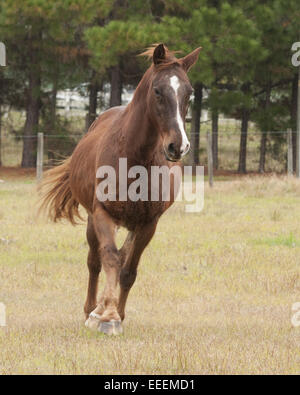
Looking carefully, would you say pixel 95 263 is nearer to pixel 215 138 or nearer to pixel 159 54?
pixel 159 54

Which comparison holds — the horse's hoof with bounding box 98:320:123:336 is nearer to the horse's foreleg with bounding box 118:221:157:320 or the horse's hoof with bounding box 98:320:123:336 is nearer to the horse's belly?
the horse's foreleg with bounding box 118:221:157:320

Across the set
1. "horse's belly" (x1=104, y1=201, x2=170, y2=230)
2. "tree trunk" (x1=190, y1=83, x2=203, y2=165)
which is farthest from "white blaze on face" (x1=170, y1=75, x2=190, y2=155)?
"tree trunk" (x1=190, y1=83, x2=203, y2=165)

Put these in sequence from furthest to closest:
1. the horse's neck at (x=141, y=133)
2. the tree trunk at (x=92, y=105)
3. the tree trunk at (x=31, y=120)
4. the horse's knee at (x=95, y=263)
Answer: the tree trunk at (x=92, y=105) < the tree trunk at (x=31, y=120) < the horse's knee at (x=95, y=263) < the horse's neck at (x=141, y=133)

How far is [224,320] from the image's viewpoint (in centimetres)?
586

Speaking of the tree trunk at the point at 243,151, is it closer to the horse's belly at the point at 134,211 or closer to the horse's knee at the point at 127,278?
the horse's knee at the point at 127,278

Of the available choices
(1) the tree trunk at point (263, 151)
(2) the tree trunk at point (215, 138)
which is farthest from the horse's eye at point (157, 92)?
(1) the tree trunk at point (263, 151)

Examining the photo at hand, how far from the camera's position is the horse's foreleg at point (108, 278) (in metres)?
5.04

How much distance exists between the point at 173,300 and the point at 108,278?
174 cm

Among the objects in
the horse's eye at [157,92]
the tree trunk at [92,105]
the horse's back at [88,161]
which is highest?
the tree trunk at [92,105]

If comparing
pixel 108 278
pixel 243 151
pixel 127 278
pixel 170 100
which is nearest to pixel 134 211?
pixel 108 278

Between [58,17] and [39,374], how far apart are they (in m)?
20.0

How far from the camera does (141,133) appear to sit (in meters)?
5.24
